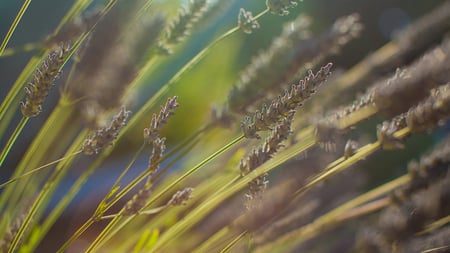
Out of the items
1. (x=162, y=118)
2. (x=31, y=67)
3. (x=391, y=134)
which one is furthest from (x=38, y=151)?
(x=391, y=134)

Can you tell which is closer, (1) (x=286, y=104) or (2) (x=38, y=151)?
(1) (x=286, y=104)

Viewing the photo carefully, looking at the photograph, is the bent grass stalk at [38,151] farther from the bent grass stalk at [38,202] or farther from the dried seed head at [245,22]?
the dried seed head at [245,22]

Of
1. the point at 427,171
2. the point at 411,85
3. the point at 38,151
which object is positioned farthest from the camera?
the point at 38,151


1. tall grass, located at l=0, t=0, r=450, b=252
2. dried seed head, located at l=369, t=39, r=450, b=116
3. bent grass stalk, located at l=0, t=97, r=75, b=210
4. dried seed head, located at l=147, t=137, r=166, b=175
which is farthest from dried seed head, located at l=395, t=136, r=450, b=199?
bent grass stalk, located at l=0, t=97, r=75, b=210

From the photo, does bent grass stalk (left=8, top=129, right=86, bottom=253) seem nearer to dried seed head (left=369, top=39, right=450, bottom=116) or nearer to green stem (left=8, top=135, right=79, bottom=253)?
green stem (left=8, top=135, right=79, bottom=253)

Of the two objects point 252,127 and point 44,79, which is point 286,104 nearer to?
point 252,127

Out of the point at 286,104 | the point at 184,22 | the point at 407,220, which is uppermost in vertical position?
the point at 184,22

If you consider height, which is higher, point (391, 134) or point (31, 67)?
point (31, 67)

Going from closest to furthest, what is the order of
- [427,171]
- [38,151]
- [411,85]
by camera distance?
[411,85]
[427,171]
[38,151]
